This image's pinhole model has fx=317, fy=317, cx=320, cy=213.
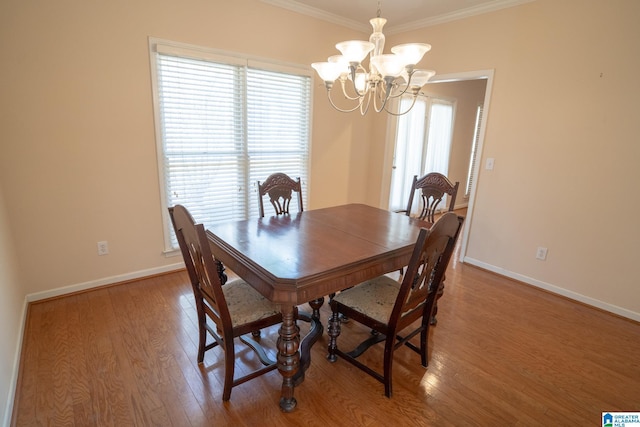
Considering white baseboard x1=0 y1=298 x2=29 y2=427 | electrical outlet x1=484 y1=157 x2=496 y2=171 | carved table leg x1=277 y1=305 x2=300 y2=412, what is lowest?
Result: white baseboard x1=0 y1=298 x2=29 y2=427

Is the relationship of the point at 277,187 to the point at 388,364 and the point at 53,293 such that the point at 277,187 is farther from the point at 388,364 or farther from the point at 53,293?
the point at 53,293

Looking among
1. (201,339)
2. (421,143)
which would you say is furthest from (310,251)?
(421,143)

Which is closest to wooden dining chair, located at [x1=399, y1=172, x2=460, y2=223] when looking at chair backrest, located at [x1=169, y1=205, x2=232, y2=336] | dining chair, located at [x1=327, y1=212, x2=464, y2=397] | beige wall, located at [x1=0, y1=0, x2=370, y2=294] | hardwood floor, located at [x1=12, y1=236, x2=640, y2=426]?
hardwood floor, located at [x1=12, y1=236, x2=640, y2=426]

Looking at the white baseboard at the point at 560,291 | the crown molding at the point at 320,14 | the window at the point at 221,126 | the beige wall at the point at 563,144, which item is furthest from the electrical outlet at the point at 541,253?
the crown molding at the point at 320,14

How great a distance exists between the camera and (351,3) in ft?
10.7

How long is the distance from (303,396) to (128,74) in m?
2.71

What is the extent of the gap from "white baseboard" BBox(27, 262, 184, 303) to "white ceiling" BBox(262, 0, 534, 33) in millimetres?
2819

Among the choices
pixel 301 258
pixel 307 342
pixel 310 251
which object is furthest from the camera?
pixel 307 342

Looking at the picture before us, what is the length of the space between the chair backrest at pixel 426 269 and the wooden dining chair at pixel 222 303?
0.67 m

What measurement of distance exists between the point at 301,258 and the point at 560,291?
276cm

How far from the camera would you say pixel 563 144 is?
2.81 m

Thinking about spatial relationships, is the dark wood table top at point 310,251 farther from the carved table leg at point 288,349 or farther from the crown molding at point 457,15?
the crown molding at point 457,15

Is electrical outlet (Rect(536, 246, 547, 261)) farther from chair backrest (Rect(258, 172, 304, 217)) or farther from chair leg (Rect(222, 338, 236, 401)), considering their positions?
chair leg (Rect(222, 338, 236, 401))

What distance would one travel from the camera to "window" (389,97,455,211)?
198 inches
